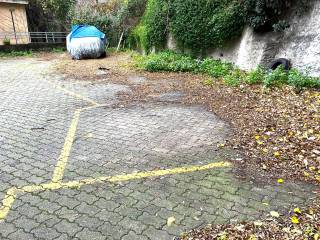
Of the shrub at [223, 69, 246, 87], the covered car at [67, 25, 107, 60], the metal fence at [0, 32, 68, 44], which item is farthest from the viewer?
the metal fence at [0, 32, 68, 44]

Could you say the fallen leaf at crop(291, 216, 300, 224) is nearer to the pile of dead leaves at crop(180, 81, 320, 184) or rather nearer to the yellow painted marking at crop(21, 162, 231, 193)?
the pile of dead leaves at crop(180, 81, 320, 184)

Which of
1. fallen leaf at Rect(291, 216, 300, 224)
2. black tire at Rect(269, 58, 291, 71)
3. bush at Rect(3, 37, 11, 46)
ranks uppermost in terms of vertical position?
bush at Rect(3, 37, 11, 46)

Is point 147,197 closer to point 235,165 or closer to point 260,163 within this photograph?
point 235,165

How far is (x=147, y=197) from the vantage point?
13.0ft

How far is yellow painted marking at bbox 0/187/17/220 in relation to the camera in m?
3.64

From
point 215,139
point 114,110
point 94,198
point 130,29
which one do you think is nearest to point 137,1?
point 130,29

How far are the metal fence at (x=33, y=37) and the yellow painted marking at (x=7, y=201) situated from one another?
19988mm

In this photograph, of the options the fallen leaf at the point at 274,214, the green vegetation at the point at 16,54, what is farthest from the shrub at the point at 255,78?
the green vegetation at the point at 16,54

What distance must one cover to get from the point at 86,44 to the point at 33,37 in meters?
8.76

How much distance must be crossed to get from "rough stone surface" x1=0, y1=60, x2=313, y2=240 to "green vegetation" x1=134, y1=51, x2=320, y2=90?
257 centimetres

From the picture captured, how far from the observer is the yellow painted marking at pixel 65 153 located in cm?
449

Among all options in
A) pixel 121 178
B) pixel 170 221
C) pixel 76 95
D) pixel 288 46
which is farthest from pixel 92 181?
pixel 288 46

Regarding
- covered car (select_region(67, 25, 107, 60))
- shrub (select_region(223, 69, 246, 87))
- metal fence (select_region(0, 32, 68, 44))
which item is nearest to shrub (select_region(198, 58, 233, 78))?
shrub (select_region(223, 69, 246, 87))

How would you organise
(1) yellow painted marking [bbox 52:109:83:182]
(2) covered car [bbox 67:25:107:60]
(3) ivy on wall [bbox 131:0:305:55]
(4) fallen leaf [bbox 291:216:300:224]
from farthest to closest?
(2) covered car [bbox 67:25:107:60] → (3) ivy on wall [bbox 131:0:305:55] → (1) yellow painted marking [bbox 52:109:83:182] → (4) fallen leaf [bbox 291:216:300:224]
